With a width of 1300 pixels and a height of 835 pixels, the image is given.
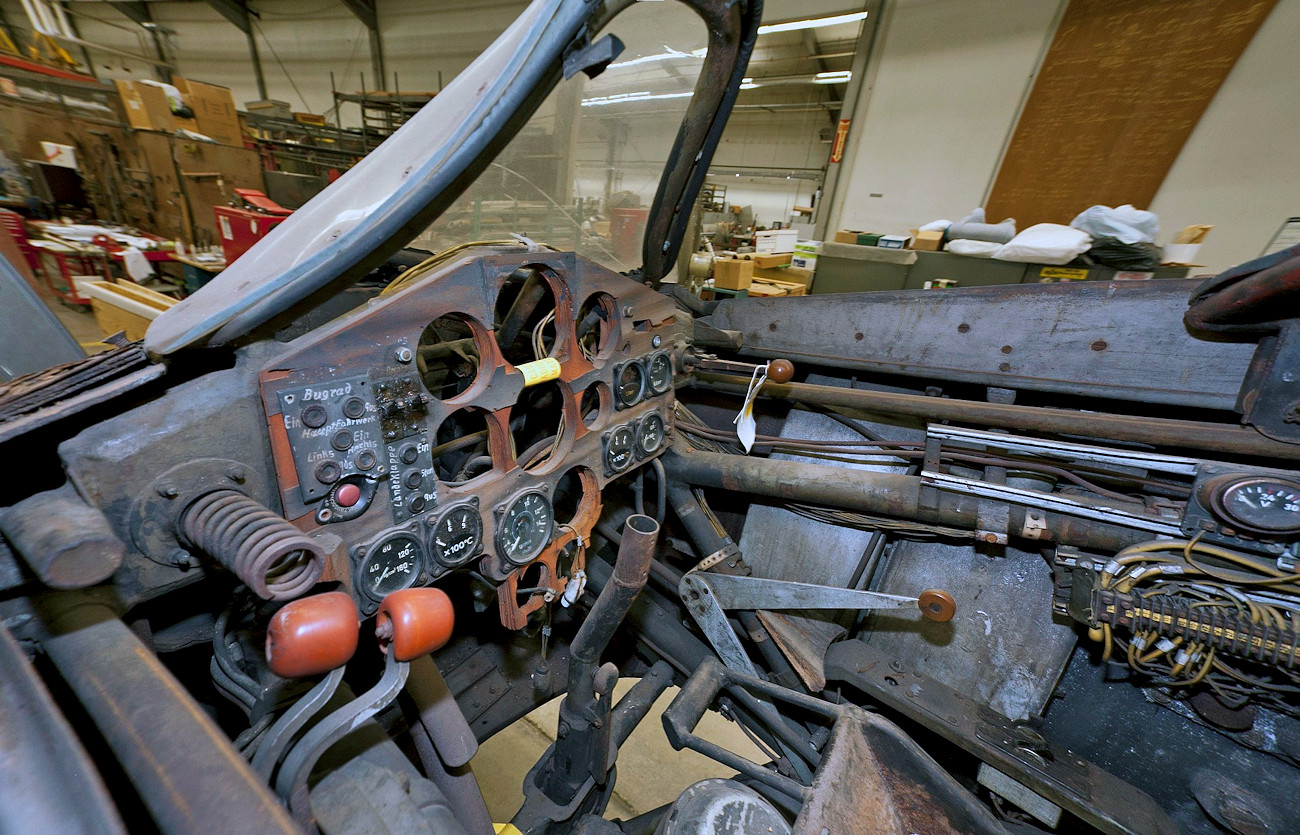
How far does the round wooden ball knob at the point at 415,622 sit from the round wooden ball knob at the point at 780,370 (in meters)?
1.11

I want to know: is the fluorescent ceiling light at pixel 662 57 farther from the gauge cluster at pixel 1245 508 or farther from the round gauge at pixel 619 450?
the gauge cluster at pixel 1245 508

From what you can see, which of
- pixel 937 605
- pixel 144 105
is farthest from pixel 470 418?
pixel 144 105

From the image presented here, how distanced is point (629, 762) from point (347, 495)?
6.23 feet

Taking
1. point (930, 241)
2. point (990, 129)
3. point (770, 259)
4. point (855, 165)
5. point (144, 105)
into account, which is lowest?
point (770, 259)

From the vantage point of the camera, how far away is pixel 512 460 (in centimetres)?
109

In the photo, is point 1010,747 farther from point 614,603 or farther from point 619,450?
point 619,450

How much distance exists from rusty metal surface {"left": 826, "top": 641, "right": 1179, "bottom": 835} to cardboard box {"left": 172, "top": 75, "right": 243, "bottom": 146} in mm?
6827

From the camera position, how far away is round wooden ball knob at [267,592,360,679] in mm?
510

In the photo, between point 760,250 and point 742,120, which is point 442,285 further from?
point 742,120

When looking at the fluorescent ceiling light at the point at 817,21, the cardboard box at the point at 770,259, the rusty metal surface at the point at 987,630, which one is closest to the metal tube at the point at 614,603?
the rusty metal surface at the point at 987,630

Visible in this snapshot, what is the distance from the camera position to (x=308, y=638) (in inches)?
20.3

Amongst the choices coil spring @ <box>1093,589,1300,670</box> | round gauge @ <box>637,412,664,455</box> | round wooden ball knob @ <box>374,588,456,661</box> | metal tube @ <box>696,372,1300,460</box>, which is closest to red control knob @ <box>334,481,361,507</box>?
round wooden ball knob @ <box>374,588,456,661</box>

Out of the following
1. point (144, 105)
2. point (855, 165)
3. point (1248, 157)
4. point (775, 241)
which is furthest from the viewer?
point (144, 105)

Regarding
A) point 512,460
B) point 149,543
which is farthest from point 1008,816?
point 149,543
